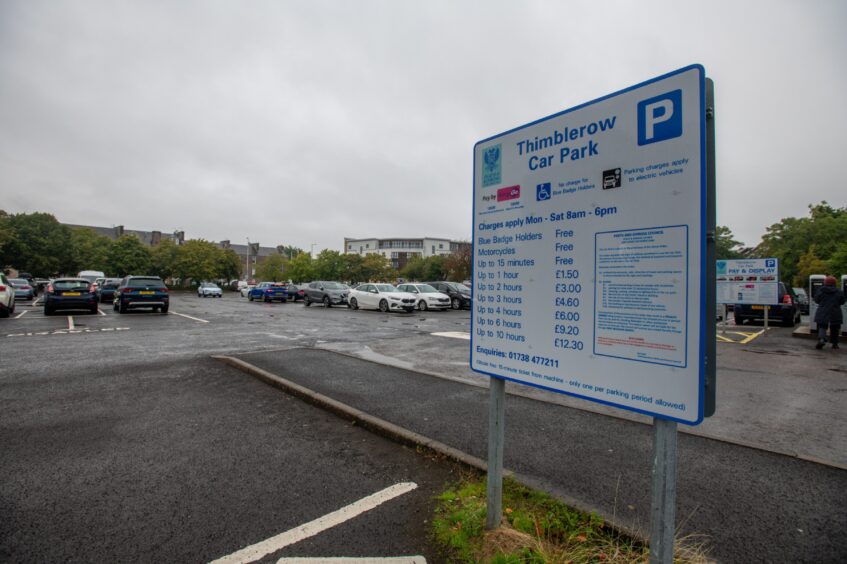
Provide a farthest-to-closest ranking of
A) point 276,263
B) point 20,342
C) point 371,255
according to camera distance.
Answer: point 276,263 → point 371,255 → point 20,342

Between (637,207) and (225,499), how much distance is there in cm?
322

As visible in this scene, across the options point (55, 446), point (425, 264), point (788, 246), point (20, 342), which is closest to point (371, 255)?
point (425, 264)

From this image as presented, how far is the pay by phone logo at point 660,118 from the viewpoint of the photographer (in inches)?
68.2

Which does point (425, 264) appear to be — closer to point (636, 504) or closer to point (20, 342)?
point (20, 342)

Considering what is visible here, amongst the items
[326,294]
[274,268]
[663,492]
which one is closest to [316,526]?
[663,492]

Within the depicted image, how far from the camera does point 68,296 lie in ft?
58.9

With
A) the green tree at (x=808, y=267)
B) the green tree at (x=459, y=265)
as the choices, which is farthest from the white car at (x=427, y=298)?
the green tree at (x=808, y=267)

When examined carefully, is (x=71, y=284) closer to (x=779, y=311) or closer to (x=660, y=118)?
(x=660, y=118)

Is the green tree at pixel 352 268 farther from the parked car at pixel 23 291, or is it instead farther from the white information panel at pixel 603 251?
the white information panel at pixel 603 251

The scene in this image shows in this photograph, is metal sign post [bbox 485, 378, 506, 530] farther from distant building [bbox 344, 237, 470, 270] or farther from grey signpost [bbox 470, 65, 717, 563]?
distant building [bbox 344, 237, 470, 270]

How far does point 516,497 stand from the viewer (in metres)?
3.02

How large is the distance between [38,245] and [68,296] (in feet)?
216

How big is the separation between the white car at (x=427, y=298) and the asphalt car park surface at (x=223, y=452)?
1566cm

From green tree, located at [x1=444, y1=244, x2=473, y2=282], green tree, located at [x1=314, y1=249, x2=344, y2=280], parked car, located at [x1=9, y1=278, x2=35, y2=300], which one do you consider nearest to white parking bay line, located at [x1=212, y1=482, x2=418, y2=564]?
parked car, located at [x1=9, y1=278, x2=35, y2=300]
